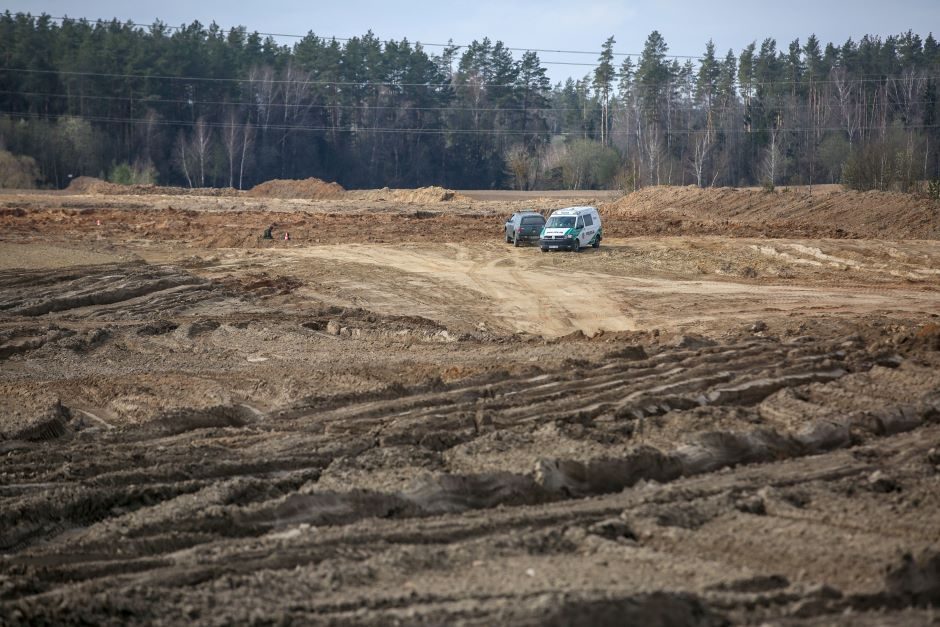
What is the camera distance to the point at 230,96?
89.9m

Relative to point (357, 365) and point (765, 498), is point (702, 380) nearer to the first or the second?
point (765, 498)

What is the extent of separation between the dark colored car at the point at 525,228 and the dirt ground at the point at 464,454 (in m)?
11.0

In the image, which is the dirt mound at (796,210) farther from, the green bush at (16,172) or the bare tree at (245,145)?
the bare tree at (245,145)

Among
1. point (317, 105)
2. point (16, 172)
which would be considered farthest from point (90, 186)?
point (317, 105)

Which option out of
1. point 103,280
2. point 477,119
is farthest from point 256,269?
point 477,119

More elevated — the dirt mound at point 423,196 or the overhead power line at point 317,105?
the overhead power line at point 317,105

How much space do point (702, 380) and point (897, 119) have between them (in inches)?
3277

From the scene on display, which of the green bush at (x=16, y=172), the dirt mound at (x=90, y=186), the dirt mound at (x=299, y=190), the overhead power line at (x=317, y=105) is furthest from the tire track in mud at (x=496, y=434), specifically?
the overhead power line at (x=317, y=105)

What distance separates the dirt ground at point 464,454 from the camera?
6473 millimetres

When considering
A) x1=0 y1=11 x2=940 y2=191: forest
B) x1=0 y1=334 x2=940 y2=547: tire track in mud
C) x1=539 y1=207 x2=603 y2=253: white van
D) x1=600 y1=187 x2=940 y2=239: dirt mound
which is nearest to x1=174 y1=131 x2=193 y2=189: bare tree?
x1=0 y1=11 x2=940 y2=191: forest

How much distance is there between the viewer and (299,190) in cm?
6781

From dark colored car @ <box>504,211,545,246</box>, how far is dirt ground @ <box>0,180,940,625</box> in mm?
10955

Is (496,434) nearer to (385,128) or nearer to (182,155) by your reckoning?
(182,155)

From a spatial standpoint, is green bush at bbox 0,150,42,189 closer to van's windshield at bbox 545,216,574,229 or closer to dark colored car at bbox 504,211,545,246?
dark colored car at bbox 504,211,545,246
